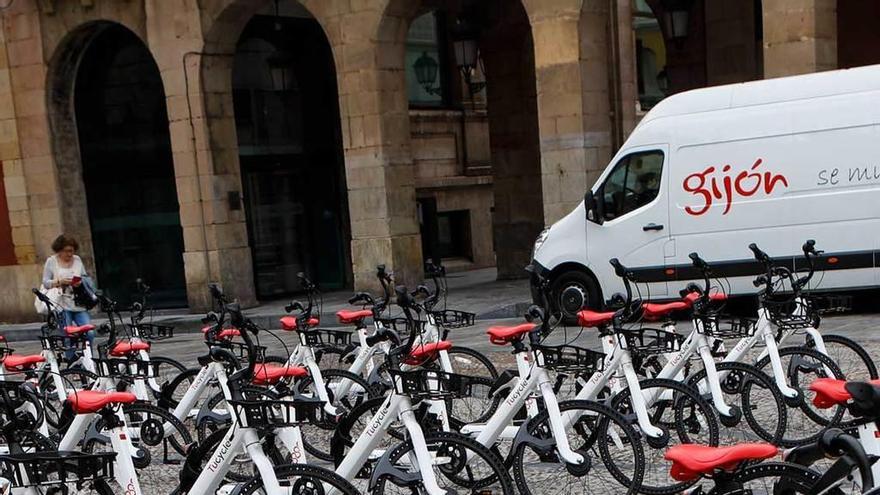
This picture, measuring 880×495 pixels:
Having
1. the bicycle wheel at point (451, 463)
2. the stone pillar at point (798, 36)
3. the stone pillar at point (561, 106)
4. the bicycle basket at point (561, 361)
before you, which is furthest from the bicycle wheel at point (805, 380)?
the stone pillar at point (561, 106)

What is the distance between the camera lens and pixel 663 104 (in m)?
12.2

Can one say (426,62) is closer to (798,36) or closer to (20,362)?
(798,36)

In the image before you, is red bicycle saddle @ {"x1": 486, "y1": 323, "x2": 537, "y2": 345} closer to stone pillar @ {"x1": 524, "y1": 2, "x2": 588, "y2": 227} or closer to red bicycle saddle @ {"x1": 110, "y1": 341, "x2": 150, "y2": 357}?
red bicycle saddle @ {"x1": 110, "y1": 341, "x2": 150, "y2": 357}

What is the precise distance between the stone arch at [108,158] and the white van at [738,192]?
9.08 meters

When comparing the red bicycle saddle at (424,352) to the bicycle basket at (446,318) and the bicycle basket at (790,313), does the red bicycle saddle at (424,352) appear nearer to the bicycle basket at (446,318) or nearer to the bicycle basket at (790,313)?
the bicycle basket at (446,318)

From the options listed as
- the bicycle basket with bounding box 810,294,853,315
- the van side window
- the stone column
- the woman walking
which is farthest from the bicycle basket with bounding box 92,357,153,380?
the stone column

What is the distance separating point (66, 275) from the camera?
11312mm

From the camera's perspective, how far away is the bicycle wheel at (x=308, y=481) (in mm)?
4270

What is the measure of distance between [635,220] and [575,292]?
4.05 ft

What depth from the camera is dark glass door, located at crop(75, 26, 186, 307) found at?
18.9 metres

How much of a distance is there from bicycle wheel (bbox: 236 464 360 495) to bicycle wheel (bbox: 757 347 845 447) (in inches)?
124

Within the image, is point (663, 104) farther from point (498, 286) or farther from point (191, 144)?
point (191, 144)

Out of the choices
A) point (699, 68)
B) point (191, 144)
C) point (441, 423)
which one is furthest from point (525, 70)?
point (441, 423)

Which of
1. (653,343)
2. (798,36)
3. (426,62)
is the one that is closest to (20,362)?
(653,343)
